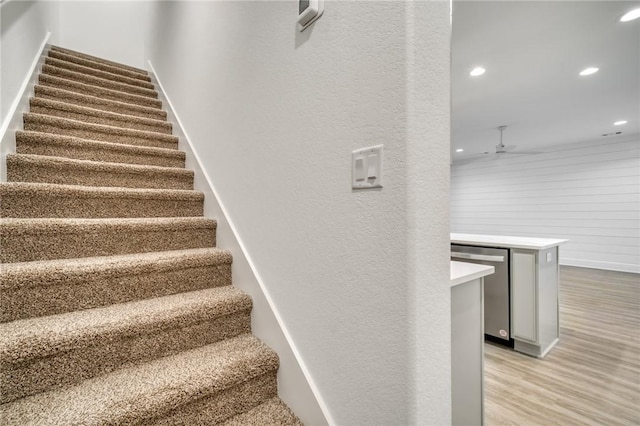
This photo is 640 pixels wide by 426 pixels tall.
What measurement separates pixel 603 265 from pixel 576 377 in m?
5.83

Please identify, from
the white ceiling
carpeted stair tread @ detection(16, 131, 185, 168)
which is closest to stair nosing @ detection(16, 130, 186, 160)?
carpeted stair tread @ detection(16, 131, 185, 168)

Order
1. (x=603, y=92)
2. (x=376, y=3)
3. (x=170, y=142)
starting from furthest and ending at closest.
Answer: (x=603, y=92)
(x=170, y=142)
(x=376, y=3)

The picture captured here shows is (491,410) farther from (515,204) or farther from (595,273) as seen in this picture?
(515,204)

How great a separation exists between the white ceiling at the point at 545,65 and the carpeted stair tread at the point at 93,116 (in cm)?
265

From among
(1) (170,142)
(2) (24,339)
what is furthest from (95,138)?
(2) (24,339)

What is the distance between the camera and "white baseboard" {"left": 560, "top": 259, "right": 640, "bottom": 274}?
579cm

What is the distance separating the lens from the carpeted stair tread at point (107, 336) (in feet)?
2.97

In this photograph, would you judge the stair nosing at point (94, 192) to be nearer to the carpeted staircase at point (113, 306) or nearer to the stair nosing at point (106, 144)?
the carpeted staircase at point (113, 306)

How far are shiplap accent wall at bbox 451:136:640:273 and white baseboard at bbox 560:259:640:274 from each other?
14 millimetres

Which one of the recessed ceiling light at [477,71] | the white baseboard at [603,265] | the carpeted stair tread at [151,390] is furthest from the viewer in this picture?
the white baseboard at [603,265]

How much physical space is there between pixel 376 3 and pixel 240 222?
1.12 meters

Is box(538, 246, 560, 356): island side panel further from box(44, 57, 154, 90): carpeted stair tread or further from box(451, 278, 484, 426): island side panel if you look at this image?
box(44, 57, 154, 90): carpeted stair tread

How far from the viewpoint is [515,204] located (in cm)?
744

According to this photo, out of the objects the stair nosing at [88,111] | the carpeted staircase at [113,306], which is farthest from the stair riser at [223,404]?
the stair nosing at [88,111]
